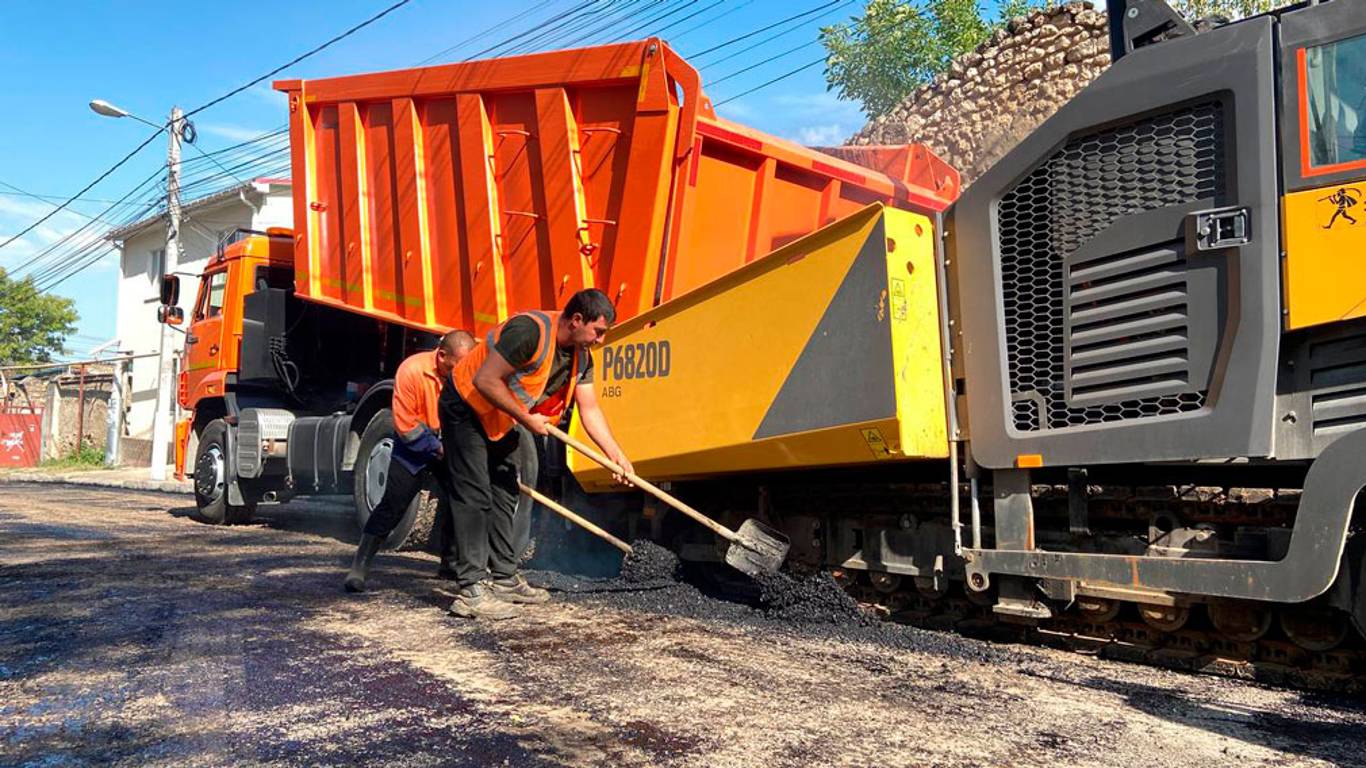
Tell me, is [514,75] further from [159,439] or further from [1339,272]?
[159,439]

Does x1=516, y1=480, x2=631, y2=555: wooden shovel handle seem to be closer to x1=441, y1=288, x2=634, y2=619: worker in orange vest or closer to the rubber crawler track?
x1=441, y1=288, x2=634, y2=619: worker in orange vest

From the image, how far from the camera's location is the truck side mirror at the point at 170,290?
902 centimetres

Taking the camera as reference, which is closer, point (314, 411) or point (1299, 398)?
point (1299, 398)

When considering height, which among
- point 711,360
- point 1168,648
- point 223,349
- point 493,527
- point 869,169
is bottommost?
point 1168,648

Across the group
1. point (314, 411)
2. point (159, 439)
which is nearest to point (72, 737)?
point (314, 411)

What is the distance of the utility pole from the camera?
15125mm

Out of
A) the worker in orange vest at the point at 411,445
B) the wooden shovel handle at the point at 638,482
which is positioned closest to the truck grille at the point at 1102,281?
the wooden shovel handle at the point at 638,482

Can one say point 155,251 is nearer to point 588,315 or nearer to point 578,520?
point 578,520

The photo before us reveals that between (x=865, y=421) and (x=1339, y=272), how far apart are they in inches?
60.1

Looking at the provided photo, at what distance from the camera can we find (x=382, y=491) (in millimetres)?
6414

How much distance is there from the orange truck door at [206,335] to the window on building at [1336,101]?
26.9 ft

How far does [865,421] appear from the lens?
3.50 meters

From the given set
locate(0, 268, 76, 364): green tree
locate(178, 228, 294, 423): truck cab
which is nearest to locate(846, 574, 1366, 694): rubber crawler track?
locate(178, 228, 294, 423): truck cab

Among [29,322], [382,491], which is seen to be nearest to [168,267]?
[382,491]
